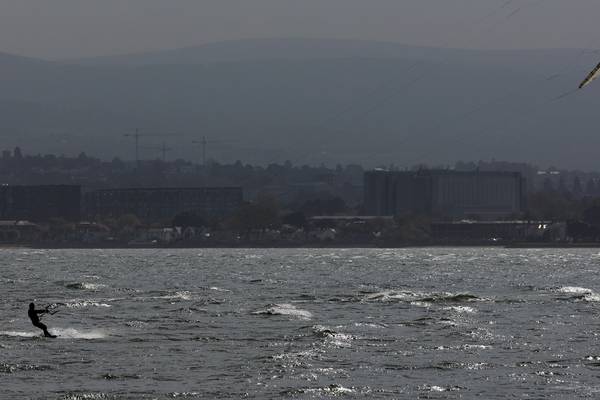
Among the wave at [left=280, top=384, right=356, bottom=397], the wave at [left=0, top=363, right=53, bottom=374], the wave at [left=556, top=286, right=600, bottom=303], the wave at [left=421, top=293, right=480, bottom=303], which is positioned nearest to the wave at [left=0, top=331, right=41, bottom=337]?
the wave at [left=0, top=363, right=53, bottom=374]

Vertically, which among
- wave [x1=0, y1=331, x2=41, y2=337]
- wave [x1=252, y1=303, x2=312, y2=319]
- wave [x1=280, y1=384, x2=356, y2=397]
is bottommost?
wave [x1=280, y1=384, x2=356, y2=397]

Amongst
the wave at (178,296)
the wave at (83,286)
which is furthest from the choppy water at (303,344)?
the wave at (83,286)

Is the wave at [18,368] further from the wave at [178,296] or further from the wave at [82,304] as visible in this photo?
the wave at [178,296]

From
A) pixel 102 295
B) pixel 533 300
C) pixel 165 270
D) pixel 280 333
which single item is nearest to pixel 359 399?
pixel 280 333

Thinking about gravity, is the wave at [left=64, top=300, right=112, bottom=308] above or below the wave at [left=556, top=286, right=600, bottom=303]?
above

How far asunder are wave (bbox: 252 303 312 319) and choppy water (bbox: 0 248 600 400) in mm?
95

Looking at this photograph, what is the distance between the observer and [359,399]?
49656mm

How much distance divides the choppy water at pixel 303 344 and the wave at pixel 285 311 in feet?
0.31

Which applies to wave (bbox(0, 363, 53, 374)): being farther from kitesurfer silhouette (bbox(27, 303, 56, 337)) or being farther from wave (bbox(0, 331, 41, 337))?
wave (bbox(0, 331, 41, 337))

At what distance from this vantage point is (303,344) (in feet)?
217

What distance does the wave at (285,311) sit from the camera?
8416 cm

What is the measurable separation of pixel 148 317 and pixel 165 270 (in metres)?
89.6

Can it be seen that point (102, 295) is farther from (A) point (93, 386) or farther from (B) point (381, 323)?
(A) point (93, 386)

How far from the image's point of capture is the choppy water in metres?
52.6
